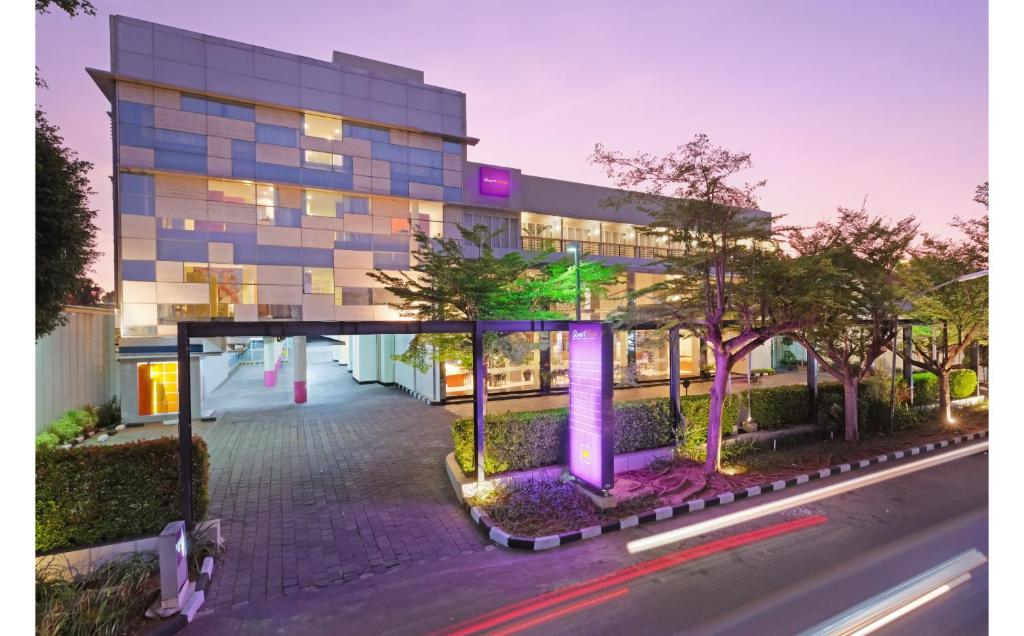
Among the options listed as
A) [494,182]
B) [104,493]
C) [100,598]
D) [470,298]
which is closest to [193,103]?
[494,182]

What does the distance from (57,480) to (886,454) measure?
17.9 meters

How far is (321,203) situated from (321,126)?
3.76 m

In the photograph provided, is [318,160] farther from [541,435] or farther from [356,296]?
[541,435]

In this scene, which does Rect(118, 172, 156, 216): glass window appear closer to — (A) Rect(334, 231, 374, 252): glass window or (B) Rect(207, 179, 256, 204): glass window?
(B) Rect(207, 179, 256, 204): glass window

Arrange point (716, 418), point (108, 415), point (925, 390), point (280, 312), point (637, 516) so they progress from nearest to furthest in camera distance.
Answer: point (637, 516)
point (716, 418)
point (108, 415)
point (925, 390)
point (280, 312)

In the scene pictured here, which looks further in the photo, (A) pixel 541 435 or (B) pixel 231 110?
(B) pixel 231 110

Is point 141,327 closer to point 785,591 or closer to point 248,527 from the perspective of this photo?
point 248,527

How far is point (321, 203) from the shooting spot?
21359 millimetres

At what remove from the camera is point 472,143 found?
24.9 meters

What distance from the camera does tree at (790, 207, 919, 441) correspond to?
11.6 metres

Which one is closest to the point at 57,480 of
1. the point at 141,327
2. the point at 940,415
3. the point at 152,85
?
the point at 141,327

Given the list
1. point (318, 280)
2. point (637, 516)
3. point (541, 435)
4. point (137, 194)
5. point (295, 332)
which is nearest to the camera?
point (295, 332)

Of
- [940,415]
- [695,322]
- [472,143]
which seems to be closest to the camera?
[695,322]

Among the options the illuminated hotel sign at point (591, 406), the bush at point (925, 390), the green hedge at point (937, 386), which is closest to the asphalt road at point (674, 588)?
the illuminated hotel sign at point (591, 406)
